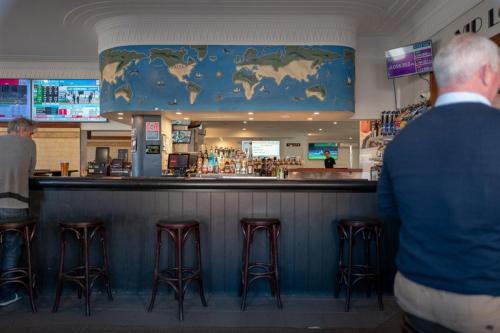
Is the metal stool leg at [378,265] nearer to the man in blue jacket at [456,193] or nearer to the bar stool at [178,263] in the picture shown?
the bar stool at [178,263]

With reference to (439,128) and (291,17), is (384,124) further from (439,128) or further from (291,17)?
(439,128)

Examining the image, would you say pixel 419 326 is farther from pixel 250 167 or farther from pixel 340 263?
pixel 250 167

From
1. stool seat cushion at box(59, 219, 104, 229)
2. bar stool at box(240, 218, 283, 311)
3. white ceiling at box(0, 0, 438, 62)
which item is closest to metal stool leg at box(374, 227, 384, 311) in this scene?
bar stool at box(240, 218, 283, 311)

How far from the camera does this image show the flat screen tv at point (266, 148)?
15875mm

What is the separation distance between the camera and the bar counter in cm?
378

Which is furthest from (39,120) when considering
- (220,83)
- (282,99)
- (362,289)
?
(362,289)

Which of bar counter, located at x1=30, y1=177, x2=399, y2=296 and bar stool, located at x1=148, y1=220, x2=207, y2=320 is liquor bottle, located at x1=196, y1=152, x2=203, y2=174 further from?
bar stool, located at x1=148, y1=220, x2=207, y2=320

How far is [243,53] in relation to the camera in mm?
5773

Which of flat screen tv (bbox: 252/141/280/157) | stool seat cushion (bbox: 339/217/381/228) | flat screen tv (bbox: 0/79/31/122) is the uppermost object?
flat screen tv (bbox: 0/79/31/122)

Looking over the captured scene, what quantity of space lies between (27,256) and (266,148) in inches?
514

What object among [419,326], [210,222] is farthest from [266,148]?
[419,326]

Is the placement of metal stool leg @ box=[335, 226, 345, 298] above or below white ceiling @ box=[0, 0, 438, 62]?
below

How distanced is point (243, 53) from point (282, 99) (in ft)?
2.90

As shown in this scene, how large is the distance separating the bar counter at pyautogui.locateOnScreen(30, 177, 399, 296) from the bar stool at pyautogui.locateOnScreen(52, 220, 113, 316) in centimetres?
21
